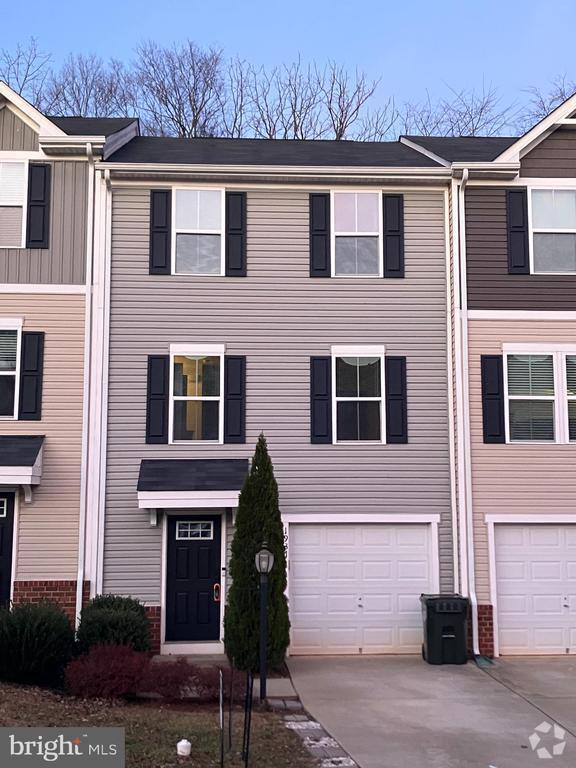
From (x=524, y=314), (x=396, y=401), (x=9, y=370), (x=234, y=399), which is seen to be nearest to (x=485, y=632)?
(x=396, y=401)

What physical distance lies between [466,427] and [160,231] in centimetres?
573

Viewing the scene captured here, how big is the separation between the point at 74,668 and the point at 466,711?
451 centimetres

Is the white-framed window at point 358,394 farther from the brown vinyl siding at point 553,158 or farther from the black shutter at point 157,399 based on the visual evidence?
the brown vinyl siding at point 553,158

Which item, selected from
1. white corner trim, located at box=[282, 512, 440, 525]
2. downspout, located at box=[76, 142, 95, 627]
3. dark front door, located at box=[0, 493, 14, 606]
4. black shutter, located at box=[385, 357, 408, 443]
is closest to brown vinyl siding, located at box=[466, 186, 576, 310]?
black shutter, located at box=[385, 357, 408, 443]

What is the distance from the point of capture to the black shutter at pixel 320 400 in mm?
13414

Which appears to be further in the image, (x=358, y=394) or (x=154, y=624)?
(x=358, y=394)

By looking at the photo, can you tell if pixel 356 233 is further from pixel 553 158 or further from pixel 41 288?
pixel 41 288

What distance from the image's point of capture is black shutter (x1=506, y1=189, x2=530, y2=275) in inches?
543

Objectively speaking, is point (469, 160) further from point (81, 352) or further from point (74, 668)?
point (74, 668)

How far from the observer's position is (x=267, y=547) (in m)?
10.9

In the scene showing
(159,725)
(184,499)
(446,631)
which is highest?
(184,499)

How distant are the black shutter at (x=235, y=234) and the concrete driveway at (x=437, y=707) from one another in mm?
6098

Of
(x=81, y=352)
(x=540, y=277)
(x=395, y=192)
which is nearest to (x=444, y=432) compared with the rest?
(x=540, y=277)

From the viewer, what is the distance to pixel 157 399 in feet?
43.6
